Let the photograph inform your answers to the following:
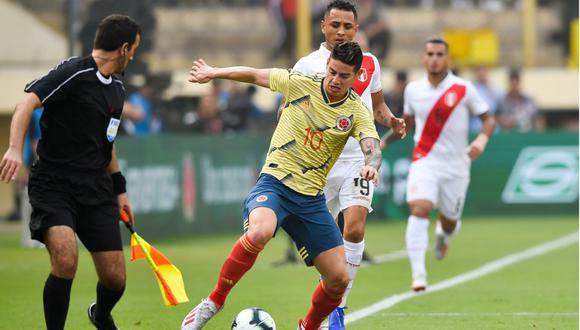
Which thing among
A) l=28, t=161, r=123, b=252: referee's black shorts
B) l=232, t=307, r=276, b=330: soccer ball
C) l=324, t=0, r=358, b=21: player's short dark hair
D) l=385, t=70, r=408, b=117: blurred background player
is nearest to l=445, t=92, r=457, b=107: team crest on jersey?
l=324, t=0, r=358, b=21: player's short dark hair

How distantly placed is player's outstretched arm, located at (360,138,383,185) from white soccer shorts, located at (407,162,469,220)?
5.11 meters

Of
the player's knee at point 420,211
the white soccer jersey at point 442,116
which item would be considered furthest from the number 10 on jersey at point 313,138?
the white soccer jersey at point 442,116

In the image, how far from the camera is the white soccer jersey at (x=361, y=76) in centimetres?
1039

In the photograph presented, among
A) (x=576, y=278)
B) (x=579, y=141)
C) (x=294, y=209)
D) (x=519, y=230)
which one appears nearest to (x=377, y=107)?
(x=294, y=209)

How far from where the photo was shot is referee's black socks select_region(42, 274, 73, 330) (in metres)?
8.86

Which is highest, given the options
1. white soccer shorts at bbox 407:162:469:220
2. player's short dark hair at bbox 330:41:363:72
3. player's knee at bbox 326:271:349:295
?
player's short dark hair at bbox 330:41:363:72

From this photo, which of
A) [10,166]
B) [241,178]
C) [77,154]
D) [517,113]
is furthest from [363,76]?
[517,113]

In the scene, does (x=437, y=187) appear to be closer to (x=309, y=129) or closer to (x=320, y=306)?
(x=320, y=306)

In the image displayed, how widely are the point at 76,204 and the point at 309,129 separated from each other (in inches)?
63.5

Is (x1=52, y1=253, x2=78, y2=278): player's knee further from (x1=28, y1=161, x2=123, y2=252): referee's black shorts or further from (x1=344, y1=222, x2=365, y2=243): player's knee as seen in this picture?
(x1=344, y1=222, x2=365, y2=243): player's knee

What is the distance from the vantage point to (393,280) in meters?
14.9

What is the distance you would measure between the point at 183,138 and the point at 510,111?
338 inches

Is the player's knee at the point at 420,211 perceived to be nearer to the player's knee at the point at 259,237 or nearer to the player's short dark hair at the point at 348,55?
the player's short dark hair at the point at 348,55

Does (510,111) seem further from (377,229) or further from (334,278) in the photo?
(334,278)
